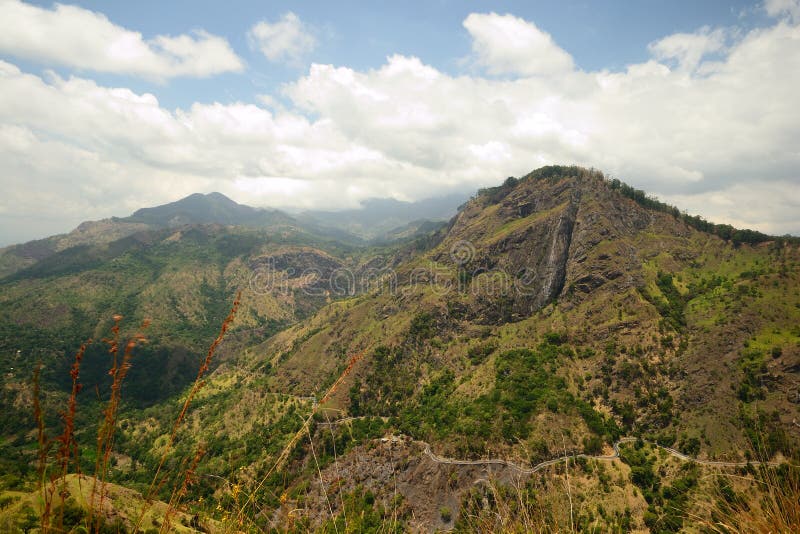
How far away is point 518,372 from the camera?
82250mm

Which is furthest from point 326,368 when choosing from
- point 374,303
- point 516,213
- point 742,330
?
point 742,330

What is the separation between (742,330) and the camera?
68375 mm

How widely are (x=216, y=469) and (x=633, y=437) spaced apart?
83134 millimetres

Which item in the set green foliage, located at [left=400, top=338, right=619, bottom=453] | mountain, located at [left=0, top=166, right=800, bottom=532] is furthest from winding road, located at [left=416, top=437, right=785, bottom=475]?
green foliage, located at [left=400, top=338, right=619, bottom=453]

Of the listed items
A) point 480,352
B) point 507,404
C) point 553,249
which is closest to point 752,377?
point 507,404

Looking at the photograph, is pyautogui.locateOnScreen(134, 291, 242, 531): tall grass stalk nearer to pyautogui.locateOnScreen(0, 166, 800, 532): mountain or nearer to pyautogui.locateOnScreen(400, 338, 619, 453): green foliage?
pyautogui.locateOnScreen(0, 166, 800, 532): mountain

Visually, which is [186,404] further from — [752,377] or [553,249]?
[553,249]

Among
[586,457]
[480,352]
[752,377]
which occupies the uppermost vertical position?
[752,377]

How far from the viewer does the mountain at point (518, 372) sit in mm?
58562

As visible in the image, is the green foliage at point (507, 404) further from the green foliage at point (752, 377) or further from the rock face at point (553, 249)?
the rock face at point (553, 249)

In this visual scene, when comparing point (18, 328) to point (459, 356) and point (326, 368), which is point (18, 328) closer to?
point (326, 368)

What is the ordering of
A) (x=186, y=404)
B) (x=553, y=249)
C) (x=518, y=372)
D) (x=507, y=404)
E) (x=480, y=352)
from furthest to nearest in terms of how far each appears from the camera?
(x=553, y=249)
(x=480, y=352)
(x=518, y=372)
(x=507, y=404)
(x=186, y=404)

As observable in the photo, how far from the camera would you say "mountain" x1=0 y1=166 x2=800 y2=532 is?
192 feet

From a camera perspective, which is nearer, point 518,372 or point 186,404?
point 186,404
